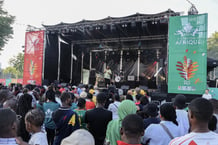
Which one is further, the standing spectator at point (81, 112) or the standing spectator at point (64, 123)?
the standing spectator at point (81, 112)

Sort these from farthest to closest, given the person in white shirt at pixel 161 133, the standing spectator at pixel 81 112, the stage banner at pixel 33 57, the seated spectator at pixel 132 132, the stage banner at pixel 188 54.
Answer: the stage banner at pixel 33 57
the stage banner at pixel 188 54
the standing spectator at pixel 81 112
the person in white shirt at pixel 161 133
the seated spectator at pixel 132 132

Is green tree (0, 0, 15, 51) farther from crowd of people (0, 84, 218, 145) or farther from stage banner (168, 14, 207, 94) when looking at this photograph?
crowd of people (0, 84, 218, 145)

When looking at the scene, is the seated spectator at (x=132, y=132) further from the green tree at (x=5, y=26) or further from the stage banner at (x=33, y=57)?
the green tree at (x=5, y=26)

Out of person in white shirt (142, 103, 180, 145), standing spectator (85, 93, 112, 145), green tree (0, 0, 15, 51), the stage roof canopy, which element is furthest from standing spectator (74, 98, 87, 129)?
green tree (0, 0, 15, 51)

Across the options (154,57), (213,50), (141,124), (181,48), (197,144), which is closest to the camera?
(197,144)

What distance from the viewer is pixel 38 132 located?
1.83m

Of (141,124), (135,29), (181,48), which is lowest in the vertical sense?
(141,124)

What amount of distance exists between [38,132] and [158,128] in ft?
4.12

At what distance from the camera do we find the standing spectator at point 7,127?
129 centimetres

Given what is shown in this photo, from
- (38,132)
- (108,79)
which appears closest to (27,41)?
(108,79)

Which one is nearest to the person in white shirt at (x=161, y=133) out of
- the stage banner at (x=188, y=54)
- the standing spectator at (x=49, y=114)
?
the standing spectator at (x=49, y=114)

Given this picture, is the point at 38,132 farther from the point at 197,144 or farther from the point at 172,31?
the point at 172,31

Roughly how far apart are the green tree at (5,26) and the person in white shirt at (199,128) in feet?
69.6

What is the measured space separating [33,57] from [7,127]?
38.3 ft
